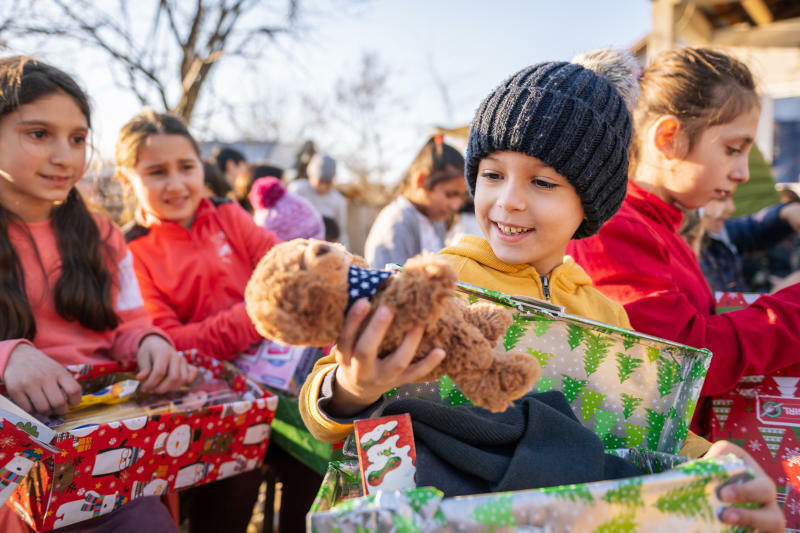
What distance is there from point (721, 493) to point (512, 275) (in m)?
0.76

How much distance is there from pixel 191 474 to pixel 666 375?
1.31 metres

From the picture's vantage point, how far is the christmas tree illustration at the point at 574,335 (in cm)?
117

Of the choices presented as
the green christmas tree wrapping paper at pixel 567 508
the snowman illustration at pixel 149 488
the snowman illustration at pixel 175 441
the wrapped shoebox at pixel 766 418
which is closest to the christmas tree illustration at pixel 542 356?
the green christmas tree wrapping paper at pixel 567 508

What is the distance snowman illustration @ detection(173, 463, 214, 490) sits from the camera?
4.81 ft

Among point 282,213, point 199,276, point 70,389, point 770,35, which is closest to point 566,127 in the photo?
point 70,389

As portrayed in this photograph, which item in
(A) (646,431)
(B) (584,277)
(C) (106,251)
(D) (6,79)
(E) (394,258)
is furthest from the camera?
(E) (394,258)

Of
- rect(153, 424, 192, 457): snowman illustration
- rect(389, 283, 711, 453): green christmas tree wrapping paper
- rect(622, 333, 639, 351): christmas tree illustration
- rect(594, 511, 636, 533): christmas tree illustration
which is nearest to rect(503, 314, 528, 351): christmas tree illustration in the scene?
rect(389, 283, 711, 453): green christmas tree wrapping paper

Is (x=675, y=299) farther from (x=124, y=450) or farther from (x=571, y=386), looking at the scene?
(x=124, y=450)

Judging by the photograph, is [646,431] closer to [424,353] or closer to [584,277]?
[584,277]

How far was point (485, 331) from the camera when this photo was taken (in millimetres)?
928

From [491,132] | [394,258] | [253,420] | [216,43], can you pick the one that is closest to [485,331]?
[491,132]

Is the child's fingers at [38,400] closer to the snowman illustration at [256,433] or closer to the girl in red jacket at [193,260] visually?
the snowman illustration at [256,433]

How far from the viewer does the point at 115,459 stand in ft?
4.23

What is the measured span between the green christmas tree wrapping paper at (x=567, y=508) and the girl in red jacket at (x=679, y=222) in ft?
2.56
